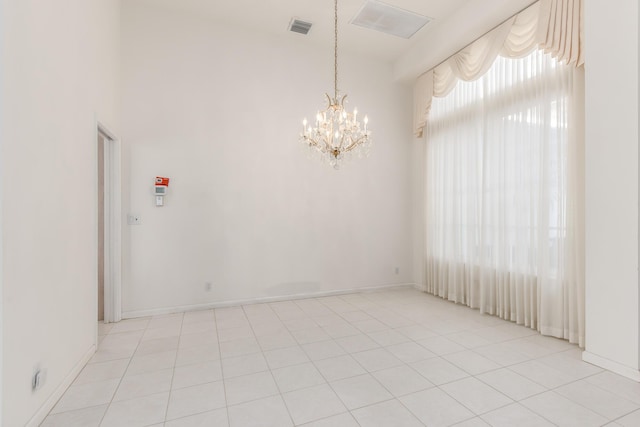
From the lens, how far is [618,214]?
2582mm

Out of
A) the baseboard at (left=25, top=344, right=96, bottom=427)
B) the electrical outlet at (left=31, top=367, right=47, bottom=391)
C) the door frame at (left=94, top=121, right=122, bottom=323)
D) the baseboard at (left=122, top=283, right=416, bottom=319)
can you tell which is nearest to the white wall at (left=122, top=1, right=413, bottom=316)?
the baseboard at (left=122, top=283, right=416, bottom=319)

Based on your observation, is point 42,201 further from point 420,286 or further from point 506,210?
point 420,286

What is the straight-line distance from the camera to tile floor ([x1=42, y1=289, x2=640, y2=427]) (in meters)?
2.06

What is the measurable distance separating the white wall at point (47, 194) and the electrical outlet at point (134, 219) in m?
1.04

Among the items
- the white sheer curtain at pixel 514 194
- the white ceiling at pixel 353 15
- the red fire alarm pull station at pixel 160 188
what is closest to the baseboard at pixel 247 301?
the white sheer curtain at pixel 514 194

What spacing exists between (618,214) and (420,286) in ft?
11.0

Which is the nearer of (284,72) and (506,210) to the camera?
(506,210)

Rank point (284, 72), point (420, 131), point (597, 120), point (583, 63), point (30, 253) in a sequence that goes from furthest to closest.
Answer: point (420, 131) < point (284, 72) < point (583, 63) < point (597, 120) < point (30, 253)

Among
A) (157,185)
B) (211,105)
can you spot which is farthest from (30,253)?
(211,105)

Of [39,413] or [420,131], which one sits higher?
[420,131]

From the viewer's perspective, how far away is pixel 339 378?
8.34ft

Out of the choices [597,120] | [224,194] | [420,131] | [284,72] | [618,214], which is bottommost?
[618,214]

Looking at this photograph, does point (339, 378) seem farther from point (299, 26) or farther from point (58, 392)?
point (299, 26)

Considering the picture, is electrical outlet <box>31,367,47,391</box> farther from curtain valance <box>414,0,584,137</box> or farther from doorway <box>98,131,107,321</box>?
curtain valance <box>414,0,584,137</box>
